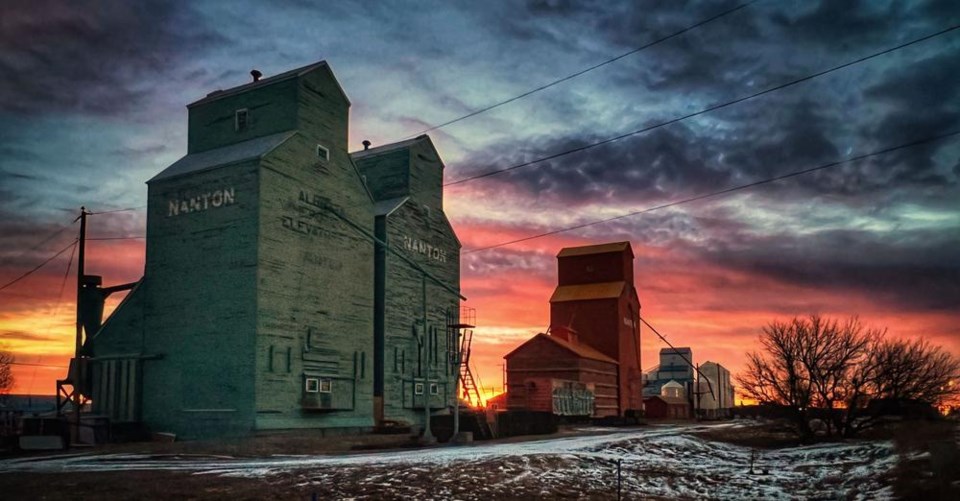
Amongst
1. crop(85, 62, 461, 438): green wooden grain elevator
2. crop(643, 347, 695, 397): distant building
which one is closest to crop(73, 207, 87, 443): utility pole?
crop(85, 62, 461, 438): green wooden grain elevator

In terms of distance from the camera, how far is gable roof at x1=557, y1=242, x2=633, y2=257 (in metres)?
78.8

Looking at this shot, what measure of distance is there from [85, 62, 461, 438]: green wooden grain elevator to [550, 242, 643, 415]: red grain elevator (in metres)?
29.7

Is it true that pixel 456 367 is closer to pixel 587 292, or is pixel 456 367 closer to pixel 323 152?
pixel 323 152

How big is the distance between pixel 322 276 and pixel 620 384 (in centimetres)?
4088

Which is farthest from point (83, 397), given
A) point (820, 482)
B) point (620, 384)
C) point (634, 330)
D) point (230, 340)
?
point (634, 330)

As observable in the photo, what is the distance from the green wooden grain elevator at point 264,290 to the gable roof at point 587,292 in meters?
31.4

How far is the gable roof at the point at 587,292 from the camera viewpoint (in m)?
75.6

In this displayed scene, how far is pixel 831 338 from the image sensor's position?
43.8 meters

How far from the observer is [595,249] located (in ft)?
261

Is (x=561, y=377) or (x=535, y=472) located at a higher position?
(x=561, y=377)

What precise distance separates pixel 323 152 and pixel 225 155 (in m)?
5.27

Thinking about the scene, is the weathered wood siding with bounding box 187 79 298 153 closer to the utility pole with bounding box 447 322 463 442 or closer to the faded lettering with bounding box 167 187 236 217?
the faded lettering with bounding box 167 187 236 217

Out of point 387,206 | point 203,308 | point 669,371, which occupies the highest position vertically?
point 387,206

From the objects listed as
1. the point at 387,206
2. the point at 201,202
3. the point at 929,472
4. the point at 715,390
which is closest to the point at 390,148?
the point at 387,206
